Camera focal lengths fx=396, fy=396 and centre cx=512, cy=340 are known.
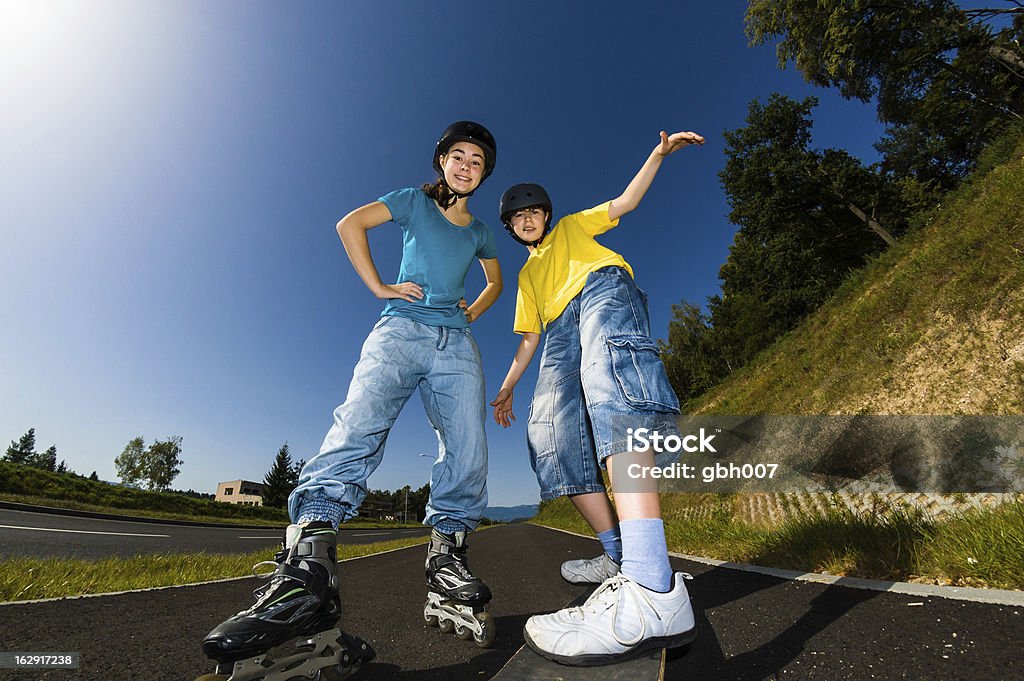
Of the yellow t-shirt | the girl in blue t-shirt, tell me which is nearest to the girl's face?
the girl in blue t-shirt

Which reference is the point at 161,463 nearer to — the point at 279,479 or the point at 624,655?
the point at 279,479

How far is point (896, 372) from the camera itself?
770cm

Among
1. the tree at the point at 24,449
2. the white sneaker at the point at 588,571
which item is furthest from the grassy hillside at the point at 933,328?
the tree at the point at 24,449

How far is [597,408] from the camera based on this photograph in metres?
1.68

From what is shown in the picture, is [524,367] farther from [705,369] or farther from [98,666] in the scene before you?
[705,369]

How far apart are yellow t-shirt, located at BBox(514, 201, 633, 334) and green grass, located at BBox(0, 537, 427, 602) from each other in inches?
138

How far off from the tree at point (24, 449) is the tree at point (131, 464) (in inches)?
1415

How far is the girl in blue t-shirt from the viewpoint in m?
1.39

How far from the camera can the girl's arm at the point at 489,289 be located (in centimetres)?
285

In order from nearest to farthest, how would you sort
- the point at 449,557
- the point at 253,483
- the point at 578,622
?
the point at 578,622 < the point at 449,557 < the point at 253,483

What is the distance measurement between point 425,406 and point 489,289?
1056 mm

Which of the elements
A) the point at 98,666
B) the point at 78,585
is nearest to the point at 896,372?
the point at 98,666

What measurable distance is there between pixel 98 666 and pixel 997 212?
15.0m

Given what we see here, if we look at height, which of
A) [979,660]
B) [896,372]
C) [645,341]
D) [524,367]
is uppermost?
[896,372]
